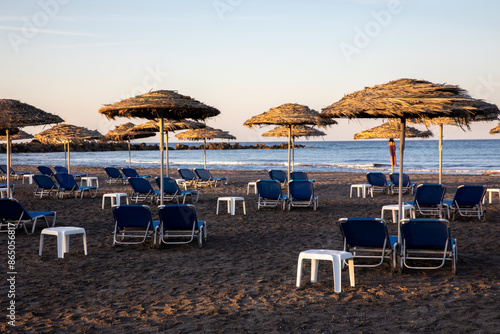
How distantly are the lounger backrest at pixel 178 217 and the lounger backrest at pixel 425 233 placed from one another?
8.49 feet

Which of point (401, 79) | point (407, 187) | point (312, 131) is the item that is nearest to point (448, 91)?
point (401, 79)

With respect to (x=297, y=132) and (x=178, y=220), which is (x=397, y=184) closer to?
(x=297, y=132)

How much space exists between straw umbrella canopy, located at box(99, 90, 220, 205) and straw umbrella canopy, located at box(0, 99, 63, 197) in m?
1.70

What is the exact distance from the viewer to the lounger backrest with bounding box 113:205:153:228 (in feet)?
20.4

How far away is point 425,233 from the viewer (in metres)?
4.94

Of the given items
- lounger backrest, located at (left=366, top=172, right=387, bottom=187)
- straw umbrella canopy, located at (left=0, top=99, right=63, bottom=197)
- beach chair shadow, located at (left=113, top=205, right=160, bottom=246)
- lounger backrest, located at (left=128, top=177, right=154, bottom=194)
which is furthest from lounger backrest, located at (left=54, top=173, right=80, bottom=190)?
lounger backrest, located at (left=366, top=172, right=387, bottom=187)

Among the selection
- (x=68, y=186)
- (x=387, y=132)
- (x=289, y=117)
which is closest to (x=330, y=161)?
(x=387, y=132)

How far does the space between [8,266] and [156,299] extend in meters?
2.21

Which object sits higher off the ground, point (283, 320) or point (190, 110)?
point (190, 110)

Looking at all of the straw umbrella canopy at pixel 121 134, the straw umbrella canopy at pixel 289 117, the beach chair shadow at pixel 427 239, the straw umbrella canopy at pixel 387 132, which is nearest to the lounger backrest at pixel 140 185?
the straw umbrella canopy at pixel 289 117

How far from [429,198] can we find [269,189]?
308 cm

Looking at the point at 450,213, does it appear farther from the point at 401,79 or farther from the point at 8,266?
the point at 8,266

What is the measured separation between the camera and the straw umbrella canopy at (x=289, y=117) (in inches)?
443

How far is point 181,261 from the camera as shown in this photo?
5734 mm
